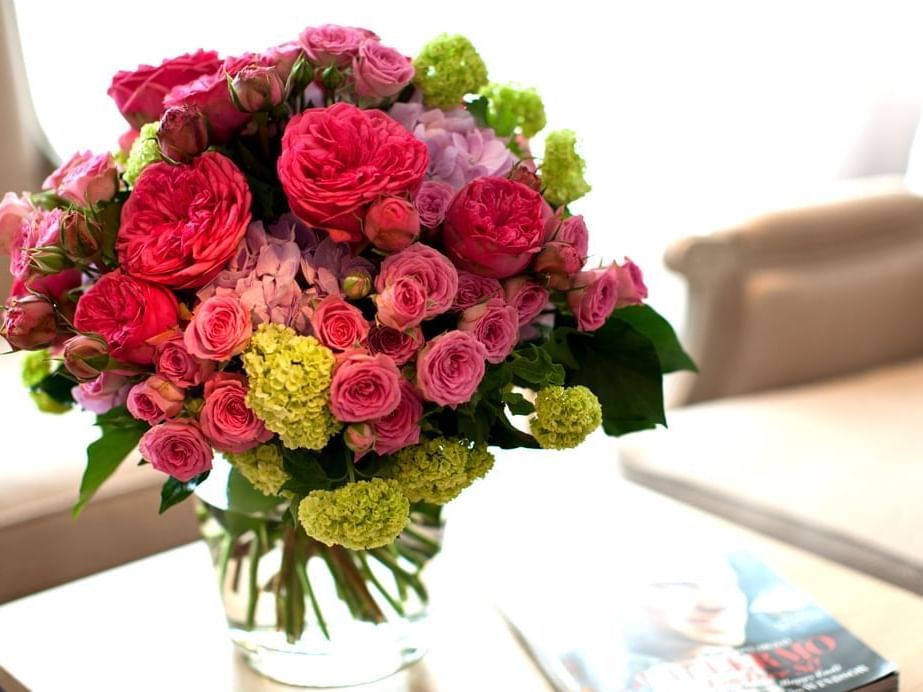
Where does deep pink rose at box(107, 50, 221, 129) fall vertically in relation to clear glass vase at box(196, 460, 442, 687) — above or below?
above

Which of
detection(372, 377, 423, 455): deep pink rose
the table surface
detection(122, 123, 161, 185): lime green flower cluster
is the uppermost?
detection(122, 123, 161, 185): lime green flower cluster

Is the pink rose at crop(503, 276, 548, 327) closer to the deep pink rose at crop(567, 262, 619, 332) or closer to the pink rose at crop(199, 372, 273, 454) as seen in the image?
the deep pink rose at crop(567, 262, 619, 332)

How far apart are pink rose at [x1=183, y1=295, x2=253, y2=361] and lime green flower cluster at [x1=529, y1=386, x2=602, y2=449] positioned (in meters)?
0.20

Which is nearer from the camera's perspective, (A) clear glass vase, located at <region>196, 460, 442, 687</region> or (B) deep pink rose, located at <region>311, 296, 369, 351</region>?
(B) deep pink rose, located at <region>311, 296, 369, 351</region>

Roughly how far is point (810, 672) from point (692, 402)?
0.83 m

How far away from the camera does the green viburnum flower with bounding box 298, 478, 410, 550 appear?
27.7 inches

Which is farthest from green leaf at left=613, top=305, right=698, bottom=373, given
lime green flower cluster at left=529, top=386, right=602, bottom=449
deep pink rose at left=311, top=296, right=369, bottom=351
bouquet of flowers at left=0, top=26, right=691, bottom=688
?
deep pink rose at left=311, top=296, right=369, bottom=351

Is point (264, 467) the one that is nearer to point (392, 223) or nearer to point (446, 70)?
point (392, 223)

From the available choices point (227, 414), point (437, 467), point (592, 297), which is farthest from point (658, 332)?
point (227, 414)

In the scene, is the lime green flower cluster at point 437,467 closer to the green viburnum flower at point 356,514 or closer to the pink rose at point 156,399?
the green viburnum flower at point 356,514

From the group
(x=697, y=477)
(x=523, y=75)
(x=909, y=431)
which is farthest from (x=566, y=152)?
(x=523, y=75)

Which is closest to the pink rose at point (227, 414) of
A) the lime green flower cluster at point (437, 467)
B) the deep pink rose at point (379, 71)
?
the lime green flower cluster at point (437, 467)

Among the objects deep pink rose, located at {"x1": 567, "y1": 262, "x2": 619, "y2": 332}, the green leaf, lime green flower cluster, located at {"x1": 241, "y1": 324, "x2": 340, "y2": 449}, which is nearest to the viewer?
lime green flower cluster, located at {"x1": 241, "y1": 324, "x2": 340, "y2": 449}

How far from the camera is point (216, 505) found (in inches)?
34.3
